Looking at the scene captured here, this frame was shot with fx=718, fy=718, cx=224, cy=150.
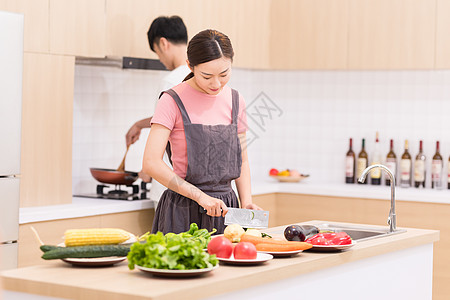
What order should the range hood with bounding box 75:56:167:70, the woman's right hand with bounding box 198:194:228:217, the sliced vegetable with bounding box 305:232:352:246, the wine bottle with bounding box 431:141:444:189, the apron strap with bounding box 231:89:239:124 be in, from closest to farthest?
1. the sliced vegetable with bounding box 305:232:352:246
2. the woman's right hand with bounding box 198:194:228:217
3. the apron strap with bounding box 231:89:239:124
4. the range hood with bounding box 75:56:167:70
5. the wine bottle with bounding box 431:141:444:189

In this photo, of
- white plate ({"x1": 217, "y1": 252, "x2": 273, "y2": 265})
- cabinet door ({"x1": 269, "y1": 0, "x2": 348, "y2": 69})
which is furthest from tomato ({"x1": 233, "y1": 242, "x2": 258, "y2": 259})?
cabinet door ({"x1": 269, "y1": 0, "x2": 348, "y2": 69})

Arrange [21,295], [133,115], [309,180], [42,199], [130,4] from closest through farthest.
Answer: [21,295] → [42,199] → [130,4] → [133,115] → [309,180]

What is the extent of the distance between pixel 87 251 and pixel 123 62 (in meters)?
2.02

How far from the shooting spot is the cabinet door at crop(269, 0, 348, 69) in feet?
16.1

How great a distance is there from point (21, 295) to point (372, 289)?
125cm

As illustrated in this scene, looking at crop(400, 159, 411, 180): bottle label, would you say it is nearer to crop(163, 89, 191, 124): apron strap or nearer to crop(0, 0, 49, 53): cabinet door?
crop(163, 89, 191, 124): apron strap

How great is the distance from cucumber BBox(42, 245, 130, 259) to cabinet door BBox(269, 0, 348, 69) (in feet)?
10.6

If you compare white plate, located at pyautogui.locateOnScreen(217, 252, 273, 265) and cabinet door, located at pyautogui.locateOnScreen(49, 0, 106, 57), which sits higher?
cabinet door, located at pyautogui.locateOnScreen(49, 0, 106, 57)

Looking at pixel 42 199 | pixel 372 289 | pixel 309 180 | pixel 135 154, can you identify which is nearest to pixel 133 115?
pixel 135 154

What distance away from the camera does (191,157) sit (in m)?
2.82

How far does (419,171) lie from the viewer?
4.80m

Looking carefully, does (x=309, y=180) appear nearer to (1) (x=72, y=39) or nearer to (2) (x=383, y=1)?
(2) (x=383, y=1)

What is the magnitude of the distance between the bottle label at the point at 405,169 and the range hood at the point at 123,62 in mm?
1812

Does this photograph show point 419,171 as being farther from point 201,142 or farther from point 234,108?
point 201,142
